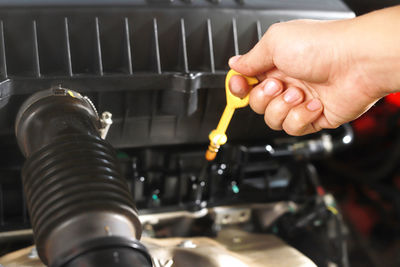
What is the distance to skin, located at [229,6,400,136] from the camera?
2.06 feet

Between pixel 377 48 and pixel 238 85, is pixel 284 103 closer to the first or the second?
pixel 238 85

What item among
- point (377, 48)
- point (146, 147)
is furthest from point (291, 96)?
point (146, 147)

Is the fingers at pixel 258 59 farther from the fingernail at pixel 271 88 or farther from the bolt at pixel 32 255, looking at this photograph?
the bolt at pixel 32 255

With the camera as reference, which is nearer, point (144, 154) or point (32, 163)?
point (32, 163)

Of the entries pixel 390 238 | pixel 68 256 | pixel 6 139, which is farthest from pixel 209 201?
pixel 390 238

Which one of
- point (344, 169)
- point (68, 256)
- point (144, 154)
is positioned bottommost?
point (344, 169)

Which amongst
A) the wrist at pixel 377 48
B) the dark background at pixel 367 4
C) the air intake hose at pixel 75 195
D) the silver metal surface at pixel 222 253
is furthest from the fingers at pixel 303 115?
the dark background at pixel 367 4

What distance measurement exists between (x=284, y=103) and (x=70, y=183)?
387 mm

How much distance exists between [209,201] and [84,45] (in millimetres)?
383

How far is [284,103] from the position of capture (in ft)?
2.57

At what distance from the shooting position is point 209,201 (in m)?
0.96

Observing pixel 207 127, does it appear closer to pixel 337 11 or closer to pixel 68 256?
pixel 337 11

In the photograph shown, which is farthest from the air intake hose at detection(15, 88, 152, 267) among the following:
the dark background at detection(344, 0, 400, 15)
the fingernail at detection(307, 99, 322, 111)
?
the dark background at detection(344, 0, 400, 15)

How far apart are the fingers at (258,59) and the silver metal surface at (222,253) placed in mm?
287
